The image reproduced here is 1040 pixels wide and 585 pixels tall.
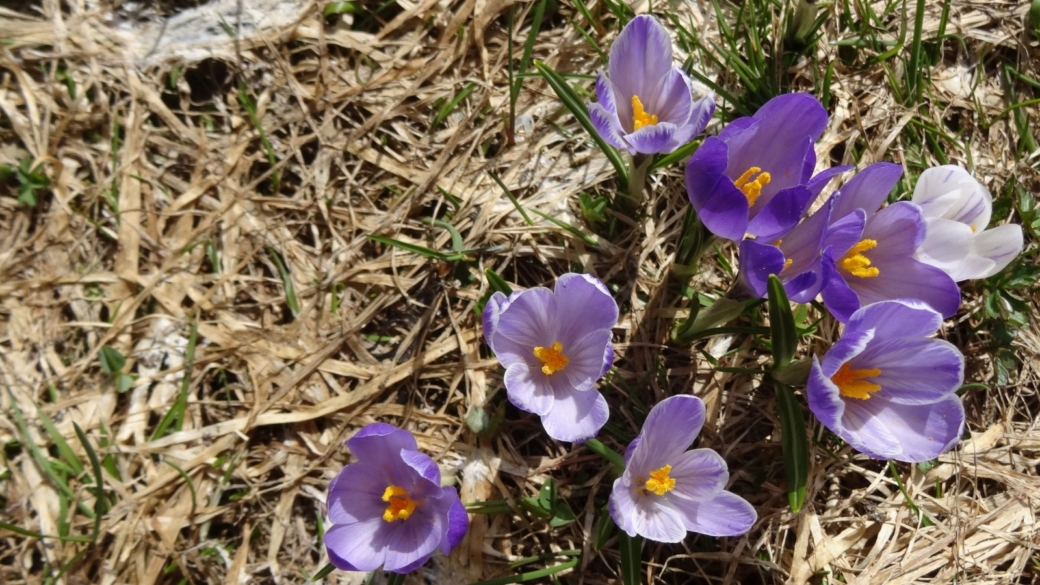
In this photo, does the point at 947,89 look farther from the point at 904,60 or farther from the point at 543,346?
the point at 543,346

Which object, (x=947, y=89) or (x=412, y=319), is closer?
(x=412, y=319)

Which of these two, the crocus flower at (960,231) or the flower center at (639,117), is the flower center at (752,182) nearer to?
the flower center at (639,117)

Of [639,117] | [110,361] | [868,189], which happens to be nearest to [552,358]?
[639,117]

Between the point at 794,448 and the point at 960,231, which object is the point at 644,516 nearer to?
the point at 794,448

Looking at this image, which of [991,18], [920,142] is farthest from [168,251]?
[991,18]

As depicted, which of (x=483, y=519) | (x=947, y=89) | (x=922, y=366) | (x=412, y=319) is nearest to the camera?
(x=922, y=366)

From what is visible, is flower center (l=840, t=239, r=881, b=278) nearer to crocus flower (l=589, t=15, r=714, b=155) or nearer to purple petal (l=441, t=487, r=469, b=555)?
crocus flower (l=589, t=15, r=714, b=155)

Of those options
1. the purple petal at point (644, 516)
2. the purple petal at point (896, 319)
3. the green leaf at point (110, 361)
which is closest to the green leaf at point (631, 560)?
the purple petal at point (644, 516)
